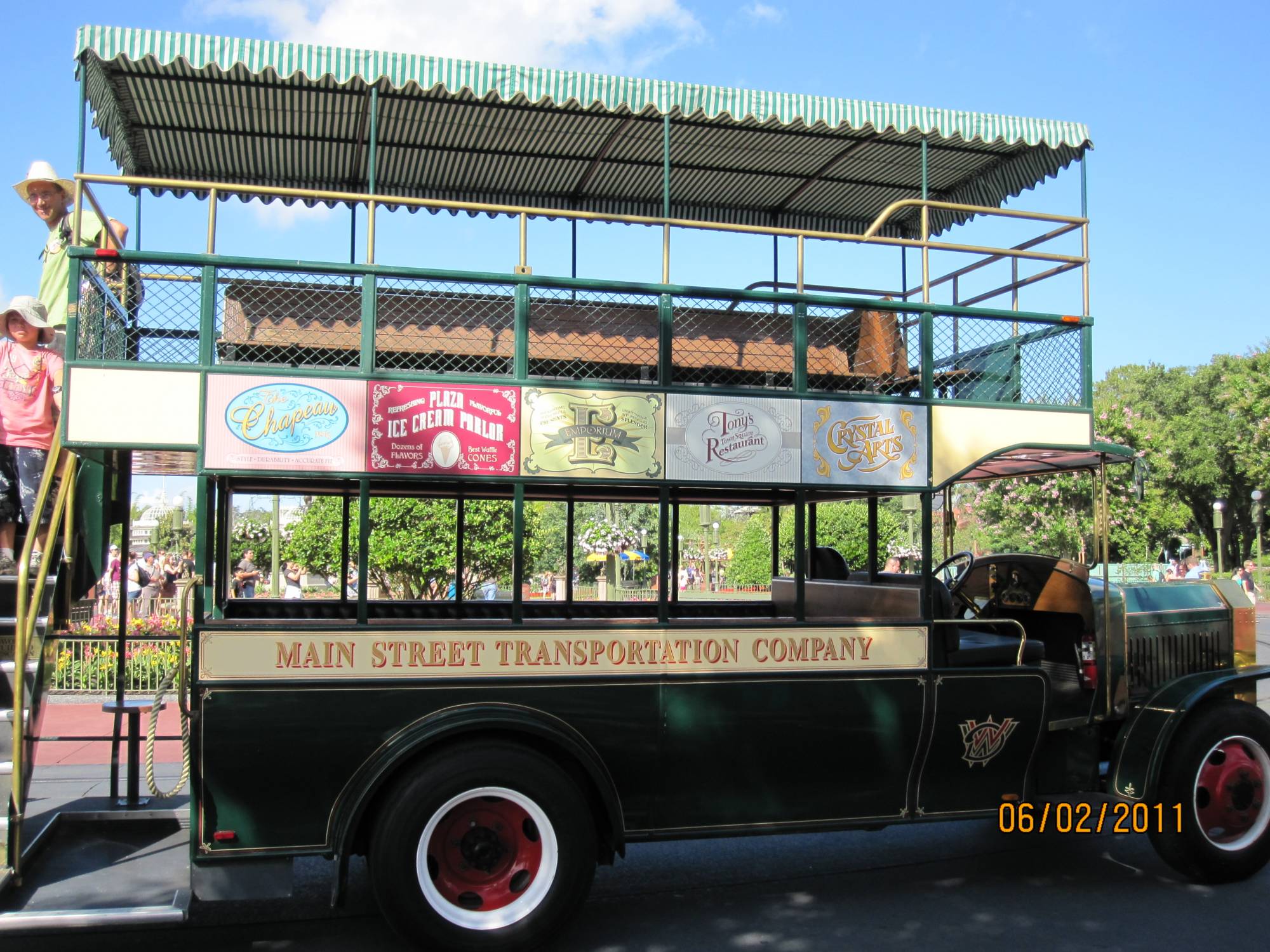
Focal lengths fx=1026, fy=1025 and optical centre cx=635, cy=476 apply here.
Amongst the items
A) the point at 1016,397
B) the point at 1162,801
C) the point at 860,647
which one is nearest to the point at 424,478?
the point at 860,647

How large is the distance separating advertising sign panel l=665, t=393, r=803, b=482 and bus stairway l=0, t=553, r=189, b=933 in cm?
277

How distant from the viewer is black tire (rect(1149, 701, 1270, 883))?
520 centimetres

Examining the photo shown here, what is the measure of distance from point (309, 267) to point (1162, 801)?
489 centimetres

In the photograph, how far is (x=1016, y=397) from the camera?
18.1 feet

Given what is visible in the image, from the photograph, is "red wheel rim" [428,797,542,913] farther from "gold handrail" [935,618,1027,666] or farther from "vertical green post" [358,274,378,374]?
"gold handrail" [935,618,1027,666]

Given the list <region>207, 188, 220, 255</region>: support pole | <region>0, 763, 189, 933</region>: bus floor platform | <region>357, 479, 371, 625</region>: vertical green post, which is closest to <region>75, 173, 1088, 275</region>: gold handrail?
<region>207, 188, 220, 255</region>: support pole

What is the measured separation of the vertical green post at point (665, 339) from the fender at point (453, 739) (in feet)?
5.44

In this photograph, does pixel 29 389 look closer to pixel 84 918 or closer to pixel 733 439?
pixel 84 918

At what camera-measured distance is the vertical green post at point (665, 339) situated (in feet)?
16.0

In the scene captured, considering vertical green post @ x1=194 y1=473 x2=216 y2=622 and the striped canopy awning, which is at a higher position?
the striped canopy awning

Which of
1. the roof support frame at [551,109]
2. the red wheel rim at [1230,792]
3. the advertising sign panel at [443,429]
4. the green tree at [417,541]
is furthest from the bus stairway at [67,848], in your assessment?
the green tree at [417,541]

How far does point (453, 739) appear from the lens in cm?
432

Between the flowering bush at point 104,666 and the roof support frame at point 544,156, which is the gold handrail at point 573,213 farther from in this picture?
the flowering bush at point 104,666

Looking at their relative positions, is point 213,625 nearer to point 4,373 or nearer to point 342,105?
point 4,373
